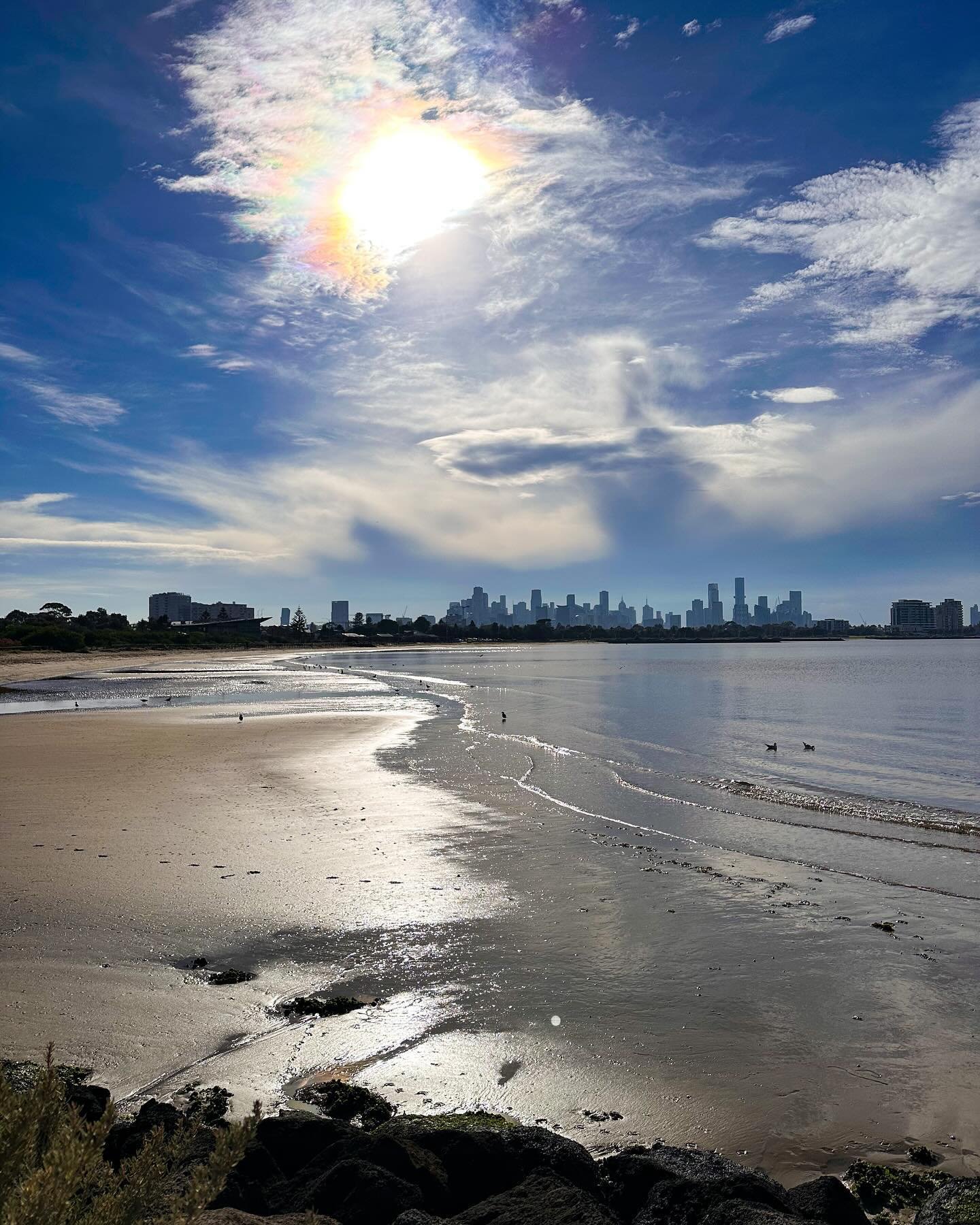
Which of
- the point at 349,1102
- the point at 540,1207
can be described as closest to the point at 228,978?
the point at 349,1102

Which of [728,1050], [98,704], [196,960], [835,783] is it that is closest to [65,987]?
[196,960]

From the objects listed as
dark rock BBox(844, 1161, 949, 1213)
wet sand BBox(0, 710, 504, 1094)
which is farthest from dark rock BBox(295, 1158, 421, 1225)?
dark rock BBox(844, 1161, 949, 1213)

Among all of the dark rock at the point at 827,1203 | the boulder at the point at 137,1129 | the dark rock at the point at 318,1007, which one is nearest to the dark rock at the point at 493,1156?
the dark rock at the point at 827,1203

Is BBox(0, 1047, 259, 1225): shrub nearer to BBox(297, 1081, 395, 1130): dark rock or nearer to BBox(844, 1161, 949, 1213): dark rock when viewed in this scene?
BBox(297, 1081, 395, 1130): dark rock

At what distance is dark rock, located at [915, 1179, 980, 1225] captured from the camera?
4.36 metres

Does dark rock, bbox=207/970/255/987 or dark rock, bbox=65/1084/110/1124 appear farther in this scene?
dark rock, bbox=207/970/255/987

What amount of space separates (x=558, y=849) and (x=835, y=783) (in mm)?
11048

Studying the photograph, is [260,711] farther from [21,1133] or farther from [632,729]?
[21,1133]

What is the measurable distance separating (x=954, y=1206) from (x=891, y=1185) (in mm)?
723

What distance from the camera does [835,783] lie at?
2150 centimetres

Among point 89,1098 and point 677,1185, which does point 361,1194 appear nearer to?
point 677,1185

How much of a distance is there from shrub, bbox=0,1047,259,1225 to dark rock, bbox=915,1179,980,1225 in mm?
3716

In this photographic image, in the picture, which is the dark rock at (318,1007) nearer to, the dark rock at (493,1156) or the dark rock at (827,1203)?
the dark rock at (493,1156)

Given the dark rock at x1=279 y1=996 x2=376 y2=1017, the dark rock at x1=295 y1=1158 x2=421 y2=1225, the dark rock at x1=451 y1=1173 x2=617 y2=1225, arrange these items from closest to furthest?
the dark rock at x1=451 y1=1173 x2=617 y2=1225 < the dark rock at x1=295 y1=1158 x2=421 y2=1225 < the dark rock at x1=279 y1=996 x2=376 y2=1017
